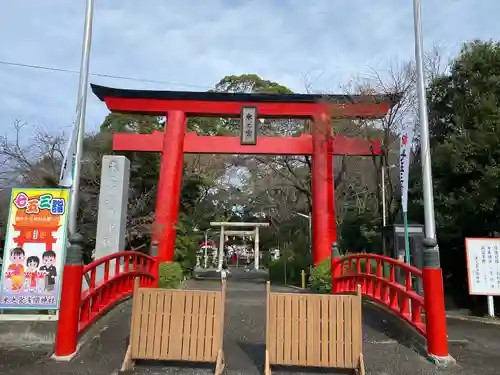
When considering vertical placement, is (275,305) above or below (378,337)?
above

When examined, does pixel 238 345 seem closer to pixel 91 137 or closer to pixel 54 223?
pixel 54 223

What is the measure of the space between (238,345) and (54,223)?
357cm

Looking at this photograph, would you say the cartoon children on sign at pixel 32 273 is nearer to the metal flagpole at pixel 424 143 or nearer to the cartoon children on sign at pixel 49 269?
the cartoon children on sign at pixel 49 269

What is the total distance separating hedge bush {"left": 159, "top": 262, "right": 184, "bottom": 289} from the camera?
12031 millimetres

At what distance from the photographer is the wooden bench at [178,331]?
517 cm

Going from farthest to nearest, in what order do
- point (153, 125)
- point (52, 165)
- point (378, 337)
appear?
point (153, 125), point (52, 165), point (378, 337)

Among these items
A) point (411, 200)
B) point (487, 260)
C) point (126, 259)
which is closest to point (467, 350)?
point (487, 260)

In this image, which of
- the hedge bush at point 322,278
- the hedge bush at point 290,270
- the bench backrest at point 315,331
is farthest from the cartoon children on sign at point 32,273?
the hedge bush at point 290,270

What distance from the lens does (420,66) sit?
867cm

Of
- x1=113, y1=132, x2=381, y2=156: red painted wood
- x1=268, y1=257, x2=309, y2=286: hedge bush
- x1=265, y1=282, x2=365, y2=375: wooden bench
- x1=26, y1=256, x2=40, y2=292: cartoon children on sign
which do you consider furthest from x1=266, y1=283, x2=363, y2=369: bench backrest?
x1=268, y1=257, x2=309, y2=286: hedge bush

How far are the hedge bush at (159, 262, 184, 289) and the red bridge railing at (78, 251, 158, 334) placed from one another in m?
1.43

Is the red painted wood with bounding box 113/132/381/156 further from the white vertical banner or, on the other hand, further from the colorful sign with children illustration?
the colorful sign with children illustration

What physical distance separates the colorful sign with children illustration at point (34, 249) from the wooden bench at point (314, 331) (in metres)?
3.80

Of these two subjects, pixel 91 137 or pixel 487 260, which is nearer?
pixel 487 260
